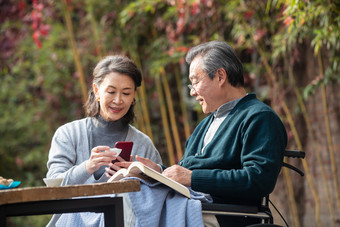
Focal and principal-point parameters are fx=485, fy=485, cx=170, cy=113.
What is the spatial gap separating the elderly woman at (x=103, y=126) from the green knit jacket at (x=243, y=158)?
0.63 metres

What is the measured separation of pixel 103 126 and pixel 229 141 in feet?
2.90

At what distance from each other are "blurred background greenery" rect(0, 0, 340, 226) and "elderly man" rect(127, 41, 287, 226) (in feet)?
2.58

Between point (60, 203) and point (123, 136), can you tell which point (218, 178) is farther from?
point (123, 136)

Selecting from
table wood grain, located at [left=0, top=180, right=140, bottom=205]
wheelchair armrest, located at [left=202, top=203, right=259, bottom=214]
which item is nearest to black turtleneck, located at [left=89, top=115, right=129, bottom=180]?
wheelchair armrest, located at [left=202, top=203, right=259, bottom=214]

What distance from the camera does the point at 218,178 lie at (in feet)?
6.64

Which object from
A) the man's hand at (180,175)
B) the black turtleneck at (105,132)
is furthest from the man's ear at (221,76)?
the black turtleneck at (105,132)

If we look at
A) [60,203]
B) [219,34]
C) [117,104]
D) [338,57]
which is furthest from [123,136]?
[219,34]

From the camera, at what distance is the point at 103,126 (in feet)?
9.04

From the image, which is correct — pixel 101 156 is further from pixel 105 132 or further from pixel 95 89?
pixel 95 89

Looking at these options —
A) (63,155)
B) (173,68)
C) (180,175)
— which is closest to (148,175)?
(180,175)

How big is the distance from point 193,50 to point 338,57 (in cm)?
160

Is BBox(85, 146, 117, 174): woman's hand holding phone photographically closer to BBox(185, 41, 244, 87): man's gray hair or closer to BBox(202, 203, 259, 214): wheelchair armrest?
BBox(202, 203, 259, 214): wheelchair armrest

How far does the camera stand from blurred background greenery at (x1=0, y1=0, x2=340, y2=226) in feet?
12.8

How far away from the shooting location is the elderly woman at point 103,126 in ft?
8.50
